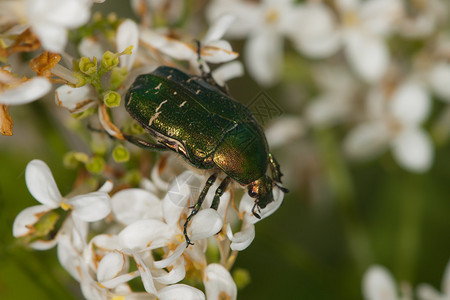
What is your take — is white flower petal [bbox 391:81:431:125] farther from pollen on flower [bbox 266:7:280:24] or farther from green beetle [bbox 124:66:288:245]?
green beetle [bbox 124:66:288:245]

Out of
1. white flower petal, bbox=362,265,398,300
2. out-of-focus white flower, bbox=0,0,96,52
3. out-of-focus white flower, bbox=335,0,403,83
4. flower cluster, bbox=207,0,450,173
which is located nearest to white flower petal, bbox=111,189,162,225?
out-of-focus white flower, bbox=0,0,96,52

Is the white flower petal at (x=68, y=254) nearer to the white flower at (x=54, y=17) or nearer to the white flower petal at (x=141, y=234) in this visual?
the white flower petal at (x=141, y=234)

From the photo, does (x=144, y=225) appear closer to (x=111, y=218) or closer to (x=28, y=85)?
(x=111, y=218)

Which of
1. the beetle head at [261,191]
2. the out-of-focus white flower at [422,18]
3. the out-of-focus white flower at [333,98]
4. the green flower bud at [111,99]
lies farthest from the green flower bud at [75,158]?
the out-of-focus white flower at [422,18]

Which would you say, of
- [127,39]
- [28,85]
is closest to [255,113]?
[127,39]

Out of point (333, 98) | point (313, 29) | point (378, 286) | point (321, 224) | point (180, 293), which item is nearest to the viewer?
point (180, 293)

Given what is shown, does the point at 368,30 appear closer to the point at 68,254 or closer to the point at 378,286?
the point at 378,286

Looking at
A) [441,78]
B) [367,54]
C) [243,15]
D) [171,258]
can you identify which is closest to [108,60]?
[171,258]
